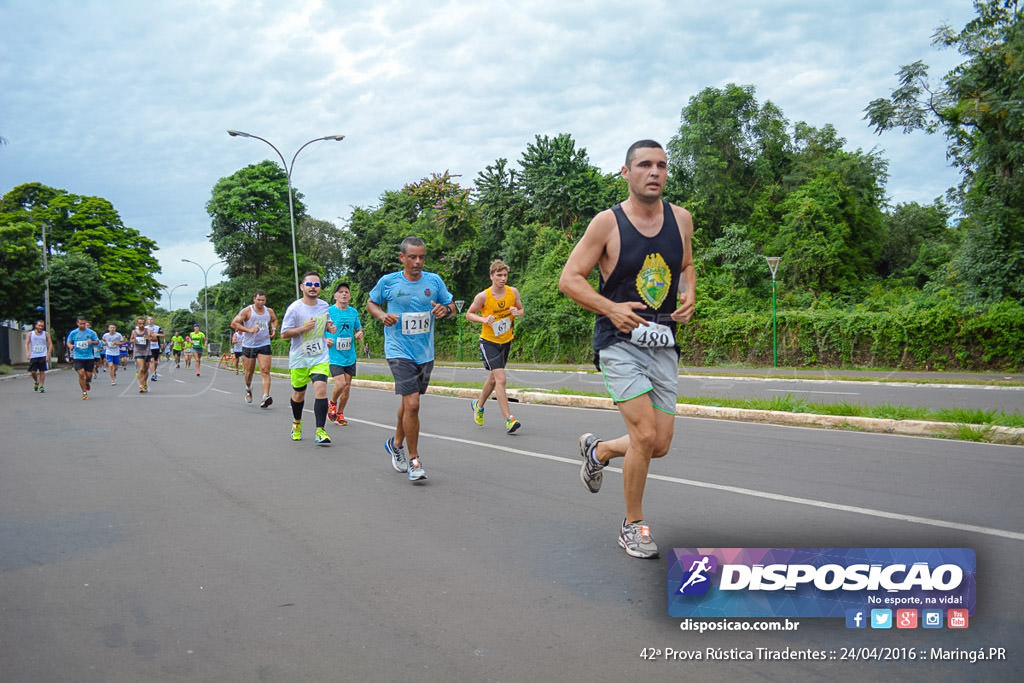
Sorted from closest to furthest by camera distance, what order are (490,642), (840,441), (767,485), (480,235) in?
(490,642), (767,485), (840,441), (480,235)

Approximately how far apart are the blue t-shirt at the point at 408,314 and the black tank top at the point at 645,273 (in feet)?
8.78

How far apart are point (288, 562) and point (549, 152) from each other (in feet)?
104

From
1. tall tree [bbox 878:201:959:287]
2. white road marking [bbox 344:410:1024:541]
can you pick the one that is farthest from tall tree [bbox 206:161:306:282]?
white road marking [bbox 344:410:1024:541]

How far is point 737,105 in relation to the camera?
145 ft

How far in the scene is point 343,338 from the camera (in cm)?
1077

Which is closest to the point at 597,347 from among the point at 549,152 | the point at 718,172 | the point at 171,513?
the point at 171,513

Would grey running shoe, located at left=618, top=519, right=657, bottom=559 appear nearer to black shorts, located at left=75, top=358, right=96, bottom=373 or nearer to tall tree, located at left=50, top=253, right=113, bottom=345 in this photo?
black shorts, located at left=75, top=358, right=96, bottom=373

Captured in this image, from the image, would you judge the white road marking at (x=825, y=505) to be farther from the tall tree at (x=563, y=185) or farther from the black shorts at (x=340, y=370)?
the tall tree at (x=563, y=185)

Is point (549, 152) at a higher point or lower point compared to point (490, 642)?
higher

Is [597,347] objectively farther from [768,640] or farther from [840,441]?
[840,441]

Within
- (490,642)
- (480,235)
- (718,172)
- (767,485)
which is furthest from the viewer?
(718,172)

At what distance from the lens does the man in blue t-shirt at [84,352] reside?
58.3 ft

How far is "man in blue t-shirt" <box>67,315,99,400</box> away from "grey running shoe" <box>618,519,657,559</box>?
16534 mm

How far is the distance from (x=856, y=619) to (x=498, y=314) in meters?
7.13
